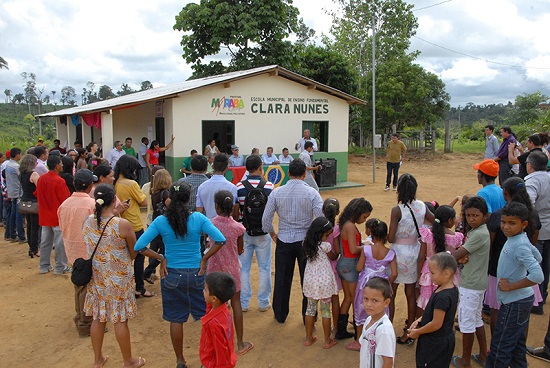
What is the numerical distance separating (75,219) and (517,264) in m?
4.08

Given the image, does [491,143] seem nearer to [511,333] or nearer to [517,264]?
[517,264]

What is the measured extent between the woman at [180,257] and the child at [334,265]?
112 centimetres

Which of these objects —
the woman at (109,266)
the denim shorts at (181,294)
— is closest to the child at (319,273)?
the denim shorts at (181,294)

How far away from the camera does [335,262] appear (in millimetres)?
4453

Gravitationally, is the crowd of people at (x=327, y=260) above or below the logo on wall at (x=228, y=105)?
below

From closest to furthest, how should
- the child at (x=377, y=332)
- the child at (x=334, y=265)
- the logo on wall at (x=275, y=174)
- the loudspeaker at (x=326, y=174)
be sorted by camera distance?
1. the child at (x=377, y=332)
2. the child at (x=334, y=265)
3. the logo on wall at (x=275, y=174)
4. the loudspeaker at (x=326, y=174)

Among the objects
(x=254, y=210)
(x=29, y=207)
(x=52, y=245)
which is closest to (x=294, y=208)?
(x=254, y=210)

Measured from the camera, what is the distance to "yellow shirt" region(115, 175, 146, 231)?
17.3ft

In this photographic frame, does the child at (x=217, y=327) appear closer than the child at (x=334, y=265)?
Yes

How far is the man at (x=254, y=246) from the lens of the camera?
16.4 feet

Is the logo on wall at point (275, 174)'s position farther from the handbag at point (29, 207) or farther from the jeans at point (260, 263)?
the jeans at point (260, 263)

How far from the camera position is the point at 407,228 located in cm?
419

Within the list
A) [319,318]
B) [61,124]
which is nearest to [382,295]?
[319,318]

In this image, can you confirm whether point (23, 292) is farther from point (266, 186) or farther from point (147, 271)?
point (266, 186)
